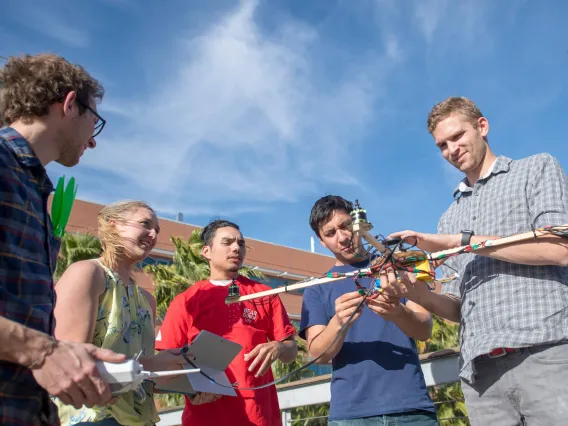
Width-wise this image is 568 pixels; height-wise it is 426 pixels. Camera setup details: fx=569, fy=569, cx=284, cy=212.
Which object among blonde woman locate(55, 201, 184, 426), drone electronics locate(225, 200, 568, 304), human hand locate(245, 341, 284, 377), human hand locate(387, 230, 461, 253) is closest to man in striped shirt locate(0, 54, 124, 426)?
blonde woman locate(55, 201, 184, 426)

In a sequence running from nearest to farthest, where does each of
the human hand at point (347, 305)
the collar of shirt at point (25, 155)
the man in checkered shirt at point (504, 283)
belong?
the collar of shirt at point (25, 155) < the man in checkered shirt at point (504, 283) < the human hand at point (347, 305)

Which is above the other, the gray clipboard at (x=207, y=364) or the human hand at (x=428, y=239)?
the human hand at (x=428, y=239)

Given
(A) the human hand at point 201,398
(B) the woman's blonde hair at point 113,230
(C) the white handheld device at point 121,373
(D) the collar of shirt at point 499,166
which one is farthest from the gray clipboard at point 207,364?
(D) the collar of shirt at point 499,166

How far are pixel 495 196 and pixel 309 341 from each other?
135 cm

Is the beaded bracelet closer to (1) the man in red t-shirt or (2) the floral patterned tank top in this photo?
(2) the floral patterned tank top

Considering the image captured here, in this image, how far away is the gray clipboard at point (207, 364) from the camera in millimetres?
2436

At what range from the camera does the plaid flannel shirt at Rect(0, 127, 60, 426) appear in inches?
60.7

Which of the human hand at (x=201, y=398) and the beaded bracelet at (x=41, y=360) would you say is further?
the human hand at (x=201, y=398)

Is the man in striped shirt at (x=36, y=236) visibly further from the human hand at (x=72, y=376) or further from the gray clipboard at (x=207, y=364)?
the gray clipboard at (x=207, y=364)

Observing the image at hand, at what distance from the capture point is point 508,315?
247 cm

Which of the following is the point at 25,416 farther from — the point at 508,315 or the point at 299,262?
the point at 299,262

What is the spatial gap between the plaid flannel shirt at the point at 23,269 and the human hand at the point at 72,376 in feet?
0.47

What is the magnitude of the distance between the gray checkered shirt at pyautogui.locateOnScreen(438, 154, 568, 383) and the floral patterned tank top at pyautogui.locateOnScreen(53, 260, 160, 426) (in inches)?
57.8

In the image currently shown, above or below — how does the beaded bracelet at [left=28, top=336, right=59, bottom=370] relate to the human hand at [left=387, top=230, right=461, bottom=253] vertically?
below
